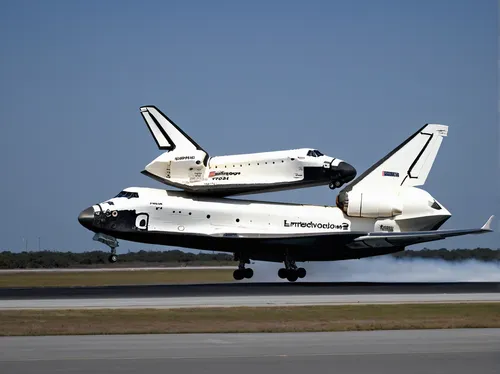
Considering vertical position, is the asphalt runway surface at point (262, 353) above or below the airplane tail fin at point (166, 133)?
below

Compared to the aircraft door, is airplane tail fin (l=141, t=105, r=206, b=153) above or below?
above

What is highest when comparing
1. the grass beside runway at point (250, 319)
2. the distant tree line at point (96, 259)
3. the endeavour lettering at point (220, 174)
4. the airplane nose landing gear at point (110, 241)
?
the endeavour lettering at point (220, 174)

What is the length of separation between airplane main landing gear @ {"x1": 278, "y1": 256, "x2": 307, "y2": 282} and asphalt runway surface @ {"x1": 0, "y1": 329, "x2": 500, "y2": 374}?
24.9 metres

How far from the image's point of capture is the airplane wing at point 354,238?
4475cm

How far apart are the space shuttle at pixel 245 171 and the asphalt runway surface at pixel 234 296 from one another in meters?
7.01

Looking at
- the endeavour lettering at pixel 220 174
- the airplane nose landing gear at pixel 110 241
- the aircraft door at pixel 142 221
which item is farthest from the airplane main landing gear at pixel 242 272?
the airplane nose landing gear at pixel 110 241

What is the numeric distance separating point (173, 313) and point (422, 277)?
25280mm

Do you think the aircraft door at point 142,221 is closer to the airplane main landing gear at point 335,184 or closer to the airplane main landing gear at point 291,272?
the airplane main landing gear at point 291,272

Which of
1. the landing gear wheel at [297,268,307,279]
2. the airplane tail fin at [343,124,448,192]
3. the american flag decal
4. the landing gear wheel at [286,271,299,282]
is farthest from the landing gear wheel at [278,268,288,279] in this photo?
the american flag decal

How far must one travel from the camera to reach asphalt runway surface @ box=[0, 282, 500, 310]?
30.6m

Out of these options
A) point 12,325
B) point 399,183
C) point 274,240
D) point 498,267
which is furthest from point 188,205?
point 12,325

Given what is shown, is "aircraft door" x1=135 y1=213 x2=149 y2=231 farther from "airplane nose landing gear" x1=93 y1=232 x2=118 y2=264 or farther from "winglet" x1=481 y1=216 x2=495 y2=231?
"winglet" x1=481 y1=216 x2=495 y2=231

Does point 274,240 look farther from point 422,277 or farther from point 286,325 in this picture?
point 286,325

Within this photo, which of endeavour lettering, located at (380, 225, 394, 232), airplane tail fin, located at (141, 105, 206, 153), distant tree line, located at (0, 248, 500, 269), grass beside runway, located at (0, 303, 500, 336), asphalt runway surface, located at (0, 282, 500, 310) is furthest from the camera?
distant tree line, located at (0, 248, 500, 269)
